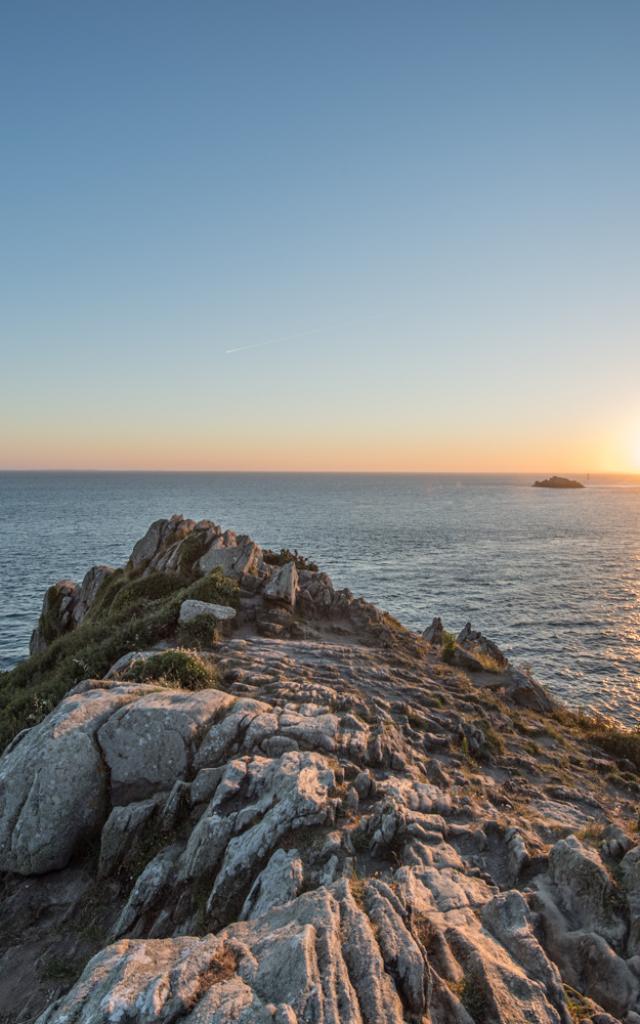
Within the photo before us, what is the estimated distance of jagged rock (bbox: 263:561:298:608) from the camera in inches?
973

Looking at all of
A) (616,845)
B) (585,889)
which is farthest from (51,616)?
(585,889)

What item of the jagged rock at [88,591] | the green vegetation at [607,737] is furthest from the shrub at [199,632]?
the jagged rock at [88,591]

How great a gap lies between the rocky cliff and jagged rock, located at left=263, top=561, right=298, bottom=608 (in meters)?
4.25

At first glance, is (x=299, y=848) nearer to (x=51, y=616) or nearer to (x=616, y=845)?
(x=616, y=845)

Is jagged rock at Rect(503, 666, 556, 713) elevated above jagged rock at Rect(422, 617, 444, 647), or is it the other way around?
jagged rock at Rect(422, 617, 444, 647)

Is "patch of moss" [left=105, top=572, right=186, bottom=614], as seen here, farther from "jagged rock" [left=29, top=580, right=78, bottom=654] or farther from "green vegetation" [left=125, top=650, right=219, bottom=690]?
"green vegetation" [left=125, top=650, right=219, bottom=690]

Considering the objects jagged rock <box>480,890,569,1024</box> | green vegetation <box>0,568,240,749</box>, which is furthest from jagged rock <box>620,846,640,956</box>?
green vegetation <box>0,568,240,749</box>

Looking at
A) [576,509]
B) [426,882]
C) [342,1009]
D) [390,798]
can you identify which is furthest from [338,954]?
[576,509]

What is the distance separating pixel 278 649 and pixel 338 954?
13.6 metres

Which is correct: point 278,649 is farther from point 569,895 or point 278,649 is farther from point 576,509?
point 576,509

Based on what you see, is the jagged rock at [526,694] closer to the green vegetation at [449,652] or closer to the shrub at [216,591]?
the green vegetation at [449,652]

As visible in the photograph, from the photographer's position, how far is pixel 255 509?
6624 inches

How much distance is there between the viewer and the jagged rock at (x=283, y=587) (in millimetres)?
24703

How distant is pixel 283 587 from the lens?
81.7 feet
